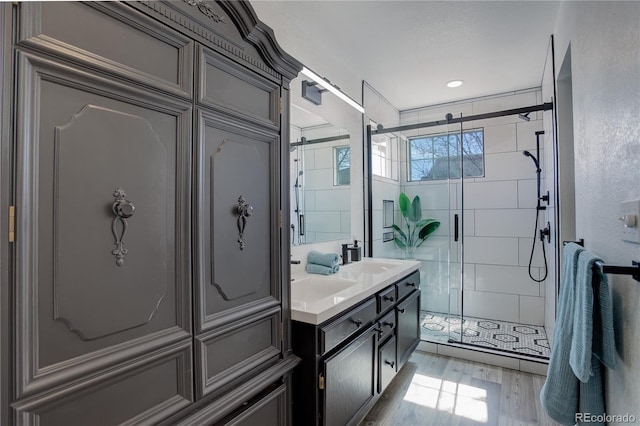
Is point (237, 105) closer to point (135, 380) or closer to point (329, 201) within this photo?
point (135, 380)

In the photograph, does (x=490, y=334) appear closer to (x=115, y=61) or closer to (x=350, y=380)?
(x=350, y=380)

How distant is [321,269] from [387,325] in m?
0.55

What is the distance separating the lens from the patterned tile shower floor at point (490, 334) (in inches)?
113

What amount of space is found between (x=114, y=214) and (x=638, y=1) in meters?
1.39

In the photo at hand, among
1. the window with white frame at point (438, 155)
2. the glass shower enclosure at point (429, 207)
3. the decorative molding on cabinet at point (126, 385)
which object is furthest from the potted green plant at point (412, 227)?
the decorative molding on cabinet at point (126, 385)

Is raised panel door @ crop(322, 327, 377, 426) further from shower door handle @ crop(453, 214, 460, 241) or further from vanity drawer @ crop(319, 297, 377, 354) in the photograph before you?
shower door handle @ crop(453, 214, 460, 241)

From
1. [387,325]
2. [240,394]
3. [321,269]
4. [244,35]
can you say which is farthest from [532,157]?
[240,394]

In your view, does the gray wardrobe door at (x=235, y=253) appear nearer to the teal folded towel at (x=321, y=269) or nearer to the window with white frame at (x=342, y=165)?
the teal folded towel at (x=321, y=269)

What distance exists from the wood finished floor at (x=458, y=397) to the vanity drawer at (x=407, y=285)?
26.6 inches

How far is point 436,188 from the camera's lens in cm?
319

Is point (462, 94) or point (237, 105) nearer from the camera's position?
point (237, 105)

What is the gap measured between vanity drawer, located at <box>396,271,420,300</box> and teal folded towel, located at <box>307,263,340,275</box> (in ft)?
1.46

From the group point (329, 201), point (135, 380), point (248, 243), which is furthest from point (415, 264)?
point (135, 380)

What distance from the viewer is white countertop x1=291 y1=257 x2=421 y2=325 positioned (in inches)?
54.9
